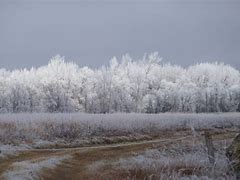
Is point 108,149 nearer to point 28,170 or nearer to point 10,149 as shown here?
point 10,149

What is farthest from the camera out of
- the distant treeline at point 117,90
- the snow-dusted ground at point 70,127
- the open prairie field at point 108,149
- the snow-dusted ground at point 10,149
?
the distant treeline at point 117,90

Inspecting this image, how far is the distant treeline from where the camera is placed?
72812mm

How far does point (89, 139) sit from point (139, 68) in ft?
175

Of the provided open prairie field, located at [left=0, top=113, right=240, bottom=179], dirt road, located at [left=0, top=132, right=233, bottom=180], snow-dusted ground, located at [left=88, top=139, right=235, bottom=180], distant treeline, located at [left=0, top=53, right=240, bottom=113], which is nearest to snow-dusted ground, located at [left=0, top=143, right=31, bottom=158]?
open prairie field, located at [left=0, top=113, right=240, bottom=179]

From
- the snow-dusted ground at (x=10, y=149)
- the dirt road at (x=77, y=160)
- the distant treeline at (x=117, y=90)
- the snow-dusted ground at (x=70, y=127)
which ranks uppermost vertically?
the distant treeline at (x=117, y=90)

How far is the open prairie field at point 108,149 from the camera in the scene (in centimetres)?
1262

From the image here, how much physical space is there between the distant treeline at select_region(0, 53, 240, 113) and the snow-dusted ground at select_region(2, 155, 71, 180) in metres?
56.5

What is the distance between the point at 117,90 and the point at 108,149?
2062 inches

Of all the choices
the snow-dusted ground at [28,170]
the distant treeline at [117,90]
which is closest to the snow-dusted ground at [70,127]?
the snow-dusted ground at [28,170]

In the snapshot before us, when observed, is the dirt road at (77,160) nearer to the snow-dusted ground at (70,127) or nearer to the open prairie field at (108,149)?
the open prairie field at (108,149)

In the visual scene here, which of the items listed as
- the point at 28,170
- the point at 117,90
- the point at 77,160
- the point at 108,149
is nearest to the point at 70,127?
the point at 108,149

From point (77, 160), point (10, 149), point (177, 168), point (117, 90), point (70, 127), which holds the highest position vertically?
point (117, 90)

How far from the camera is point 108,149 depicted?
21.2 m

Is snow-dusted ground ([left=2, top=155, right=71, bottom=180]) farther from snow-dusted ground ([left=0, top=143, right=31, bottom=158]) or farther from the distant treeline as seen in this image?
the distant treeline
